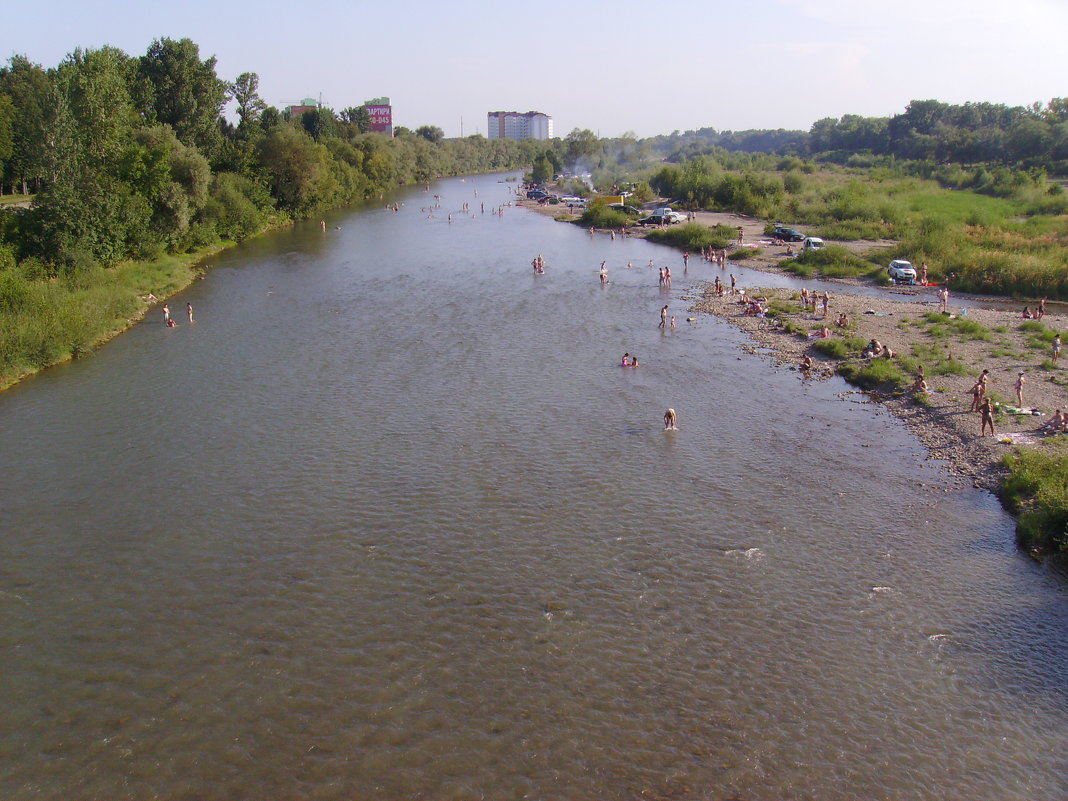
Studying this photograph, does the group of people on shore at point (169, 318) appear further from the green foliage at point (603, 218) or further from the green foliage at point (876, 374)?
the green foliage at point (603, 218)

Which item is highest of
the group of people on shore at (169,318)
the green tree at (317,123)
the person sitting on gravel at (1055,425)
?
the green tree at (317,123)

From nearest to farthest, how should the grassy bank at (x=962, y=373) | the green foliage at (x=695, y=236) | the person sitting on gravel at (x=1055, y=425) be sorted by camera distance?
the grassy bank at (x=962, y=373) < the person sitting on gravel at (x=1055, y=425) < the green foliage at (x=695, y=236)

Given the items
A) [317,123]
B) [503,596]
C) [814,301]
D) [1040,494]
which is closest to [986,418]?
[1040,494]

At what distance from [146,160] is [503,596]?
170ft

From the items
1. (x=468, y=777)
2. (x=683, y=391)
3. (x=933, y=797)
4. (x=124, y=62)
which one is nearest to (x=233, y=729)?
(x=468, y=777)

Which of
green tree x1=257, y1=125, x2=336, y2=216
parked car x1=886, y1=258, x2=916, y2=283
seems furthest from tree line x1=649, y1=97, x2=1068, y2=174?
green tree x1=257, y1=125, x2=336, y2=216

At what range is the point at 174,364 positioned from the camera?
35.5m

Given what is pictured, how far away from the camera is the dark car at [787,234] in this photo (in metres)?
68.2

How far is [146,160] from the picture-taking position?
56250 millimetres

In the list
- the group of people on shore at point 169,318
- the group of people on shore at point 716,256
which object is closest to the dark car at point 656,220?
the group of people on shore at point 716,256

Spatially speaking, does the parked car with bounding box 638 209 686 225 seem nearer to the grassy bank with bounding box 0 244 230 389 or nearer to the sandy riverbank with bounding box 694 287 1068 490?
the sandy riverbank with bounding box 694 287 1068 490

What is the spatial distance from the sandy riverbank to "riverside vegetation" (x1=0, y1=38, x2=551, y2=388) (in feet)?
111

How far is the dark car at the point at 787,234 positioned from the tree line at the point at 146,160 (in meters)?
48.7

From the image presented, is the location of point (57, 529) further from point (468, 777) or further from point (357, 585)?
point (468, 777)
